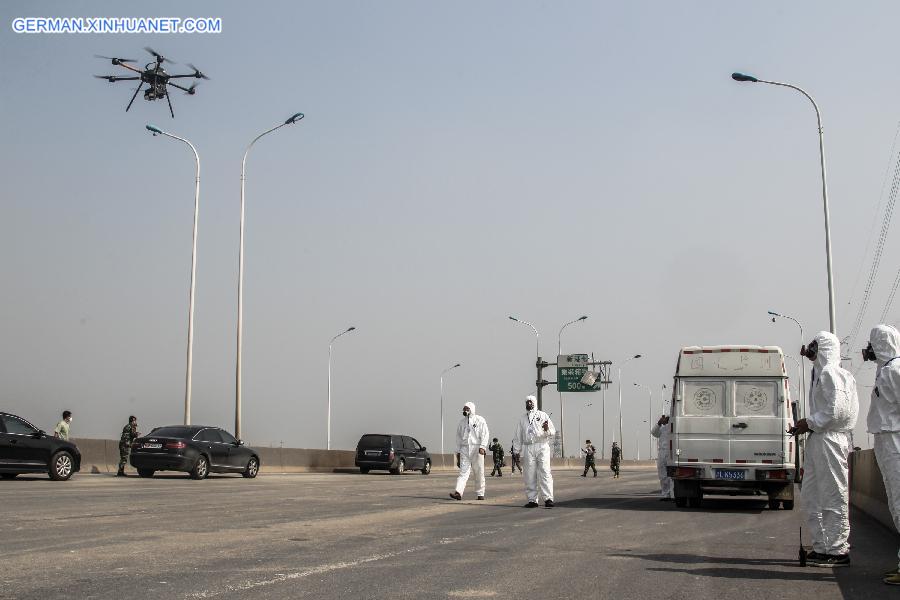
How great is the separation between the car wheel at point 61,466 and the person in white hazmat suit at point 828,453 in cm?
1865

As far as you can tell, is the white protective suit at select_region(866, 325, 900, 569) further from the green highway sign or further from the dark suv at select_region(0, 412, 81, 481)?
the green highway sign

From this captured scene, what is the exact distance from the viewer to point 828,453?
9.22 meters

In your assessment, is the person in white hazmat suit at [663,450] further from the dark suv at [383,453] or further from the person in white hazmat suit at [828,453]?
the dark suv at [383,453]

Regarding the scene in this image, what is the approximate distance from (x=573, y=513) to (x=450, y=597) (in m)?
9.76

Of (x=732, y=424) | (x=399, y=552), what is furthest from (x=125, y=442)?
(x=399, y=552)

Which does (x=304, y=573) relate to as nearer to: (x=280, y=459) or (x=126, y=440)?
(x=126, y=440)

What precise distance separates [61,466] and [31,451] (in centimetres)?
93

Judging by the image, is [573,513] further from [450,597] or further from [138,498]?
[450,597]

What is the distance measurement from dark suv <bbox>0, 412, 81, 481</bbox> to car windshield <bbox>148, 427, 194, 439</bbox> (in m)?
4.29

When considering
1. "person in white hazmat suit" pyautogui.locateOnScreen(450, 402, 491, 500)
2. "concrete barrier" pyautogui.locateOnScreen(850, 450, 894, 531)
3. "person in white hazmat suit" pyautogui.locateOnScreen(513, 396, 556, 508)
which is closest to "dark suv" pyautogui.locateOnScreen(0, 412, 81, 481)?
"person in white hazmat suit" pyautogui.locateOnScreen(450, 402, 491, 500)

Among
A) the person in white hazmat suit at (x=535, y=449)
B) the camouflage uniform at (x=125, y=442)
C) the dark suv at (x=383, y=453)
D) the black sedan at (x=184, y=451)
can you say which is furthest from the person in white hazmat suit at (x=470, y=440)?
the dark suv at (x=383, y=453)

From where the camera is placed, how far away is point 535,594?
7328 millimetres

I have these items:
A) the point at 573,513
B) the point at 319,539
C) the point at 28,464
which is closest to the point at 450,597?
the point at 319,539

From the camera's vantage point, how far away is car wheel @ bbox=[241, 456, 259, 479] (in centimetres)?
3138
